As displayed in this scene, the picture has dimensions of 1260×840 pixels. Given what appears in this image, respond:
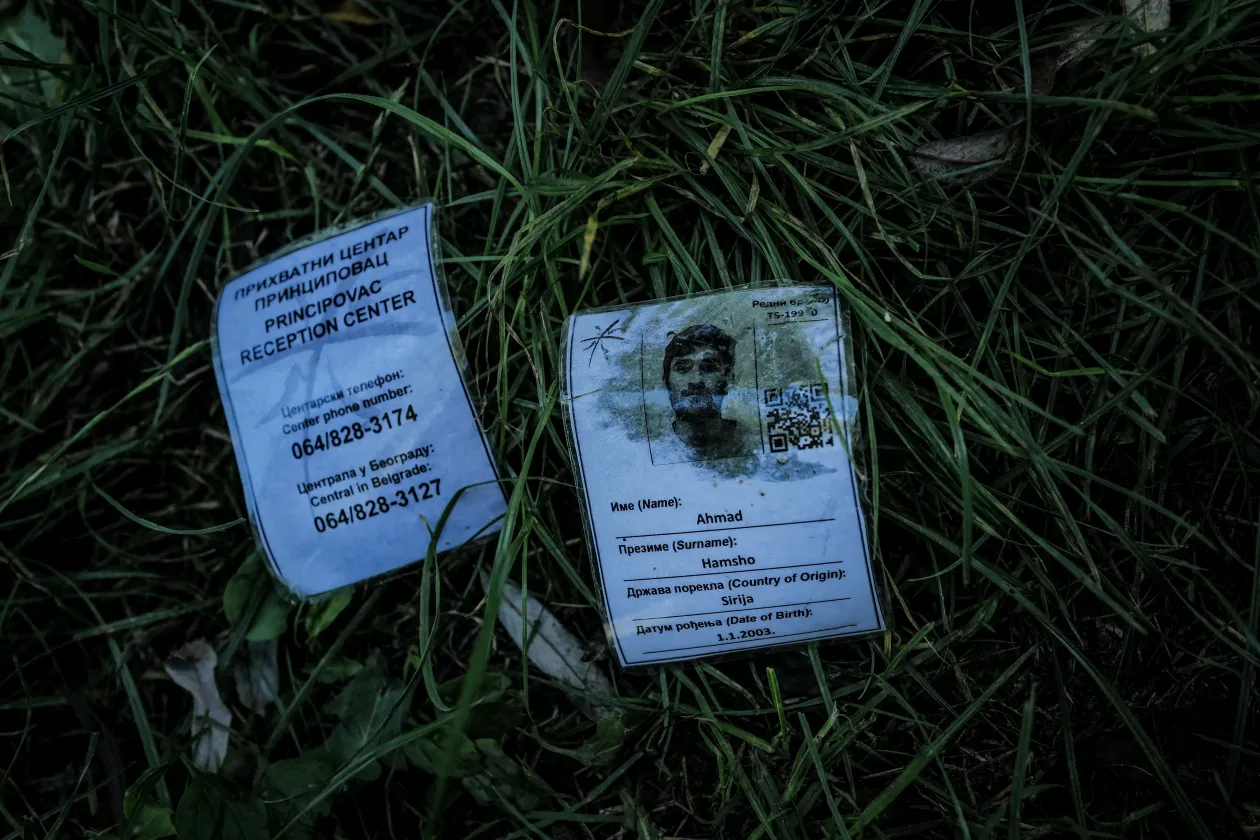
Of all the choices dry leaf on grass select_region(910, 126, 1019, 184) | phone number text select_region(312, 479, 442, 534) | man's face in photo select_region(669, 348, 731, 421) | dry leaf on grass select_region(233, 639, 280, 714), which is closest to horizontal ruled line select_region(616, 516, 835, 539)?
man's face in photo select_region(669, 348, 731, 421)

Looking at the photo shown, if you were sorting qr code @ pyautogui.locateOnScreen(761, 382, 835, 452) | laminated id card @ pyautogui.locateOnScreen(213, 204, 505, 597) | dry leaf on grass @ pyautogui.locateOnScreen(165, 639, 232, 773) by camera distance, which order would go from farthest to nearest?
1. dry leaf on grass @ pyautogui.locateOnScreen(165, 639, 232, 773)
2. laminated id card @ pyautogui.locateOnScreen(213, 204, 505, 597)
3. qr code @ pyautogui.locateOnScreen(761, 382, 835, 452)

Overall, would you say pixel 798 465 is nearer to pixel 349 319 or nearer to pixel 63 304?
pixel 349 319

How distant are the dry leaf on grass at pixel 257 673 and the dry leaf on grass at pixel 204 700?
0.03 m

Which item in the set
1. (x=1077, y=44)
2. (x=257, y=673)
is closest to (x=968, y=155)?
(x=1077, y=44)

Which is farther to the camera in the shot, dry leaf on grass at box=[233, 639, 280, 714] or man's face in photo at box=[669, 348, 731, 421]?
dry leaf on grass at box=[233, 639, 280, 714]

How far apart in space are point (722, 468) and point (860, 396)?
0.17m

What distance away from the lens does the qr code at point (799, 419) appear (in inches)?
30.1

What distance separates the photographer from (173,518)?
103cm

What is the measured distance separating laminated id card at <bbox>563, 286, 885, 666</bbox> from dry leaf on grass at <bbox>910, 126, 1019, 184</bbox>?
182 mm

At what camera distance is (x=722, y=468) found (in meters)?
0.78

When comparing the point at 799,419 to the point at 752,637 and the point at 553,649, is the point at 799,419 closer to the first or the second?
the point at 752,637

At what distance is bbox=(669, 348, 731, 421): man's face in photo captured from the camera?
78 cm

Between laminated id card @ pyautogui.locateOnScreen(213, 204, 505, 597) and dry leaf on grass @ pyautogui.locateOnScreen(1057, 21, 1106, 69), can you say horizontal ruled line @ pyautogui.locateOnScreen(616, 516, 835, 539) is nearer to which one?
laminated id card @ pyautogui.locateOnScreen(213, 204, 505, 597)

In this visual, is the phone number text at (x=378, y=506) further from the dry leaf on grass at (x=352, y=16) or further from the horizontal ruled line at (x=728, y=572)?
the dry leaf on grass at (x=352, y=16)
